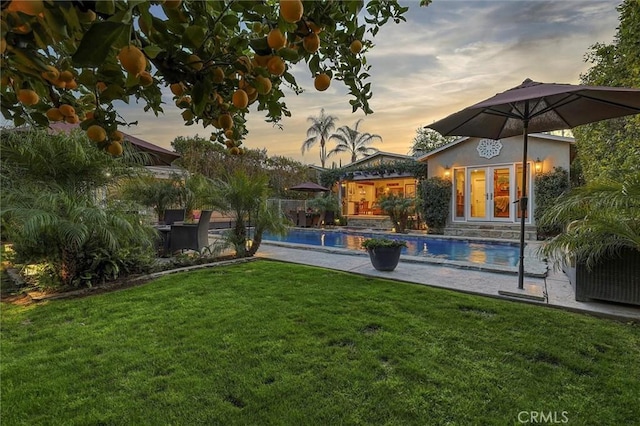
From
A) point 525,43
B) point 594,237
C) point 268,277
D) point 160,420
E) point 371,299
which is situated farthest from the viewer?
point 525,43

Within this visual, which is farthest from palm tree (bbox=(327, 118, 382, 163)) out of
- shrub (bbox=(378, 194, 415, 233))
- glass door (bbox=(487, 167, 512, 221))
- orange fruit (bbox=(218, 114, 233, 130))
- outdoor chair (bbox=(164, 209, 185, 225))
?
orange fruit (bbox=(218, 114, 233, 130))

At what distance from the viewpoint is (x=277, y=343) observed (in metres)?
2.97

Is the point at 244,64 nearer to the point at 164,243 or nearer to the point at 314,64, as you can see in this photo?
the point at 314,64

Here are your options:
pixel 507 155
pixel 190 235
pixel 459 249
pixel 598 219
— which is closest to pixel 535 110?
pixel 598 219

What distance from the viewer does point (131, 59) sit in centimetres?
68

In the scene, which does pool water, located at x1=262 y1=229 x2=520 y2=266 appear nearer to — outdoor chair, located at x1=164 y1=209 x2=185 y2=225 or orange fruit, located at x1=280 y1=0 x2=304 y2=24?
outdoor chair, located at x1=164 y1=209 x2=185 y2=225

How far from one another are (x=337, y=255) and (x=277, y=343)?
559cm

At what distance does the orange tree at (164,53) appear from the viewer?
23.1 inches

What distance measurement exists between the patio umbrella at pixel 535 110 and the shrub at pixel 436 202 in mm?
8255

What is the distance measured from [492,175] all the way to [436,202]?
243 centimetres

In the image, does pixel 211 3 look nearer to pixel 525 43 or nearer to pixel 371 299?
pixel 371 299

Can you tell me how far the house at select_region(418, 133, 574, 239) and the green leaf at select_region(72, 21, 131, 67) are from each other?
1329cm

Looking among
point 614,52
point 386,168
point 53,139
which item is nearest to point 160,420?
point 53,139

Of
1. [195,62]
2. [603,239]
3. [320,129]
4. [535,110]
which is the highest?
[320,129]
